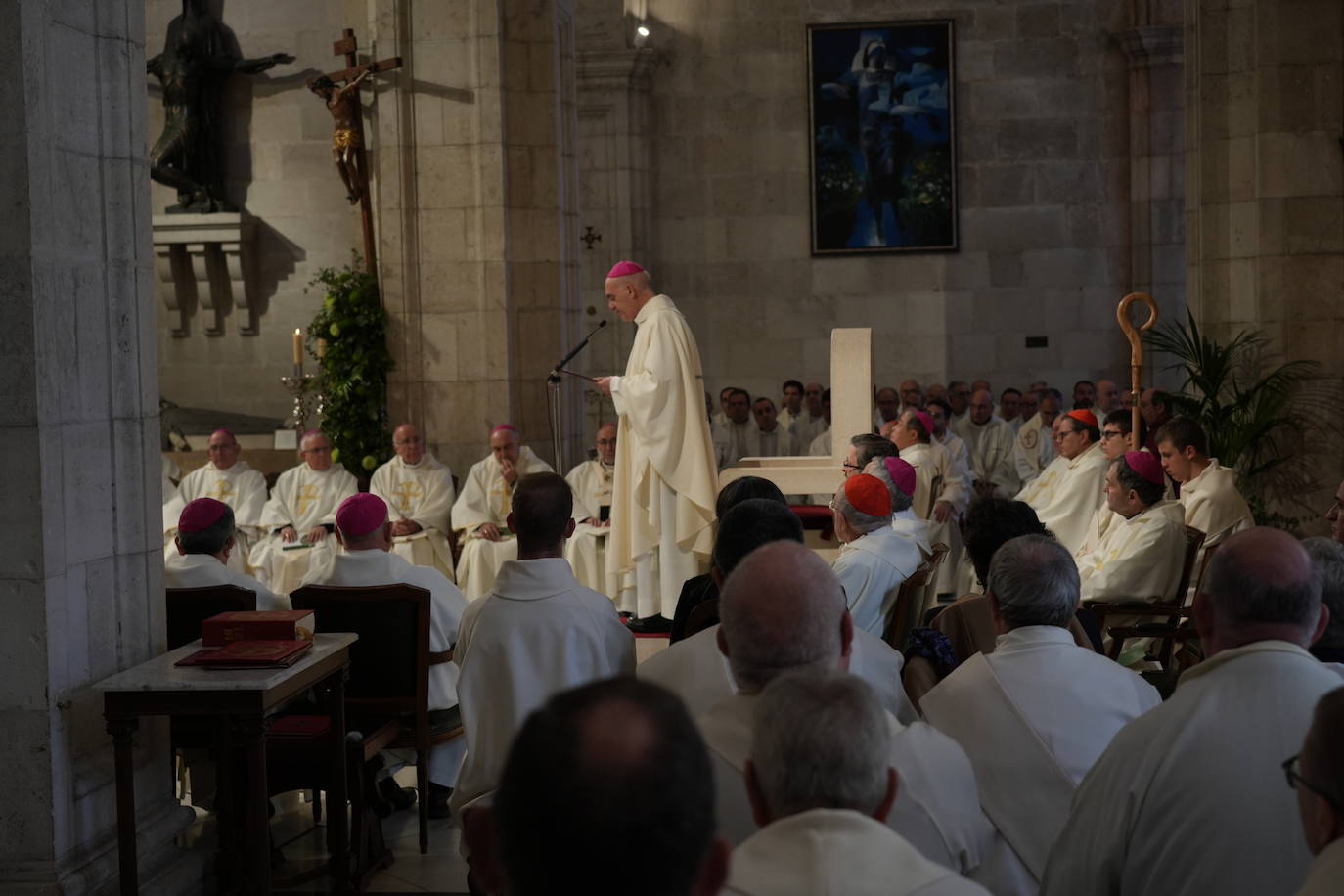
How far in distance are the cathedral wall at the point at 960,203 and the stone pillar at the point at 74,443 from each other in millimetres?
11868

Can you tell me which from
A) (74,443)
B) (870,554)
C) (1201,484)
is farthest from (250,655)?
(1201,484)

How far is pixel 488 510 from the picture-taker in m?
9.90

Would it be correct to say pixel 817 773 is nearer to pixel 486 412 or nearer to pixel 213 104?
pixel 486 412

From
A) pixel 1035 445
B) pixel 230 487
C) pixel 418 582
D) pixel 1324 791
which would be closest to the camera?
pixel 1324 791

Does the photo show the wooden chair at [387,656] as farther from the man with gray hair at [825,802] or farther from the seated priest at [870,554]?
the man with gray hair at [825,802]

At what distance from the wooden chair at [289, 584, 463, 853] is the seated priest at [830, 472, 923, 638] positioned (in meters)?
1.47

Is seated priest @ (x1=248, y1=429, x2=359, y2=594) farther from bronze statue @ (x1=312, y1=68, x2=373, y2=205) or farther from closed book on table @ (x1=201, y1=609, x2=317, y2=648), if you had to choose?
closed book on table @ (x1=201, y1=609, x2=317, y2=648)

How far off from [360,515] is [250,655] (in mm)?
1509

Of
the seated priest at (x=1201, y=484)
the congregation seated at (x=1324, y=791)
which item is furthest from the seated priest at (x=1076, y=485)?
the congregation seated at (x=1324, y=791)

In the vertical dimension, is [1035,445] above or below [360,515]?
below

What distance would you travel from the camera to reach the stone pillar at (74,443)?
164 inches

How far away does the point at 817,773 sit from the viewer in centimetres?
191

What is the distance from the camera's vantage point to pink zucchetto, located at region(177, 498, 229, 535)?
5945 mm

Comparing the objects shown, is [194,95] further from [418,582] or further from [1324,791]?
[1324,791]
